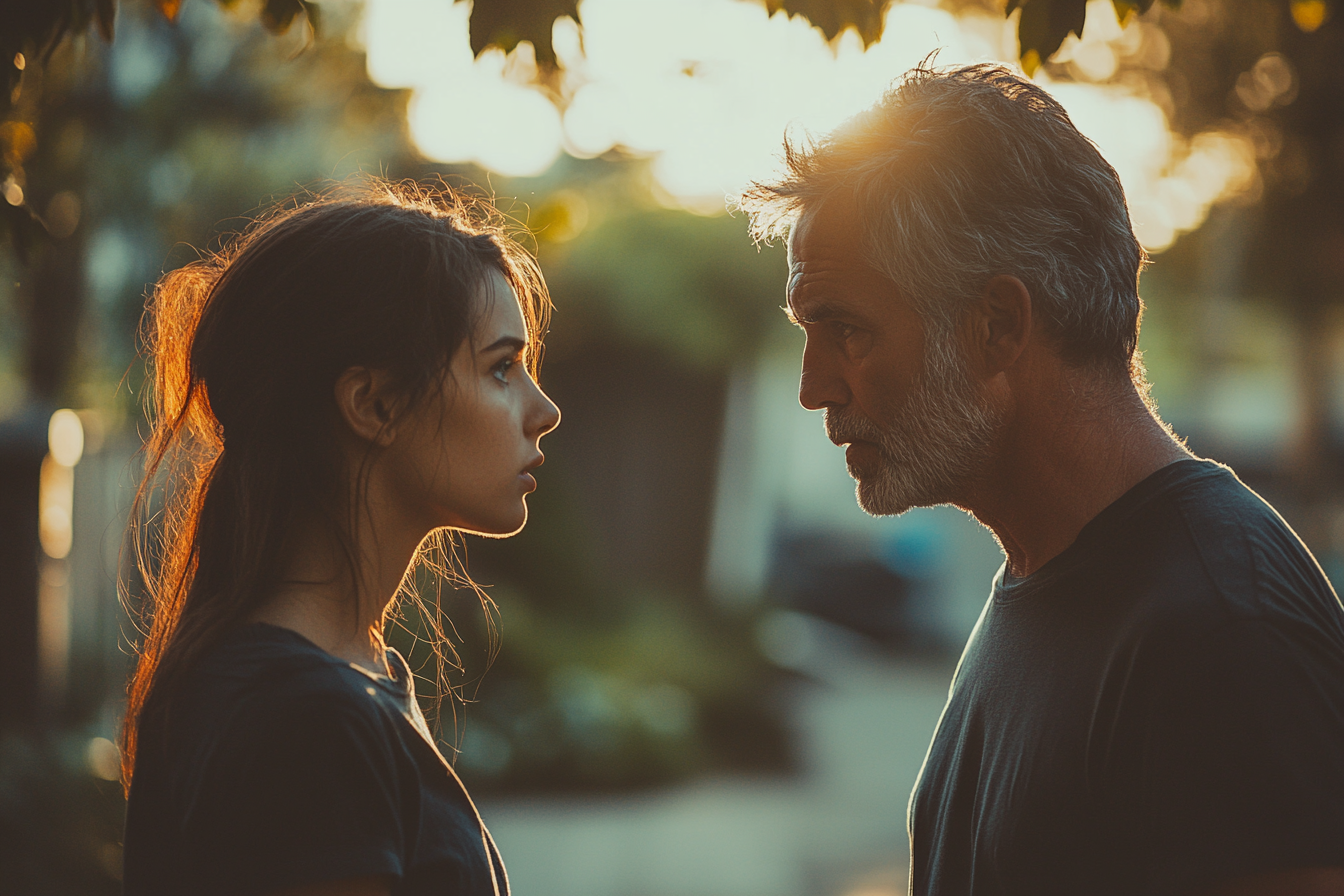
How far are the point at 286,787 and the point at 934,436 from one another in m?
1.24

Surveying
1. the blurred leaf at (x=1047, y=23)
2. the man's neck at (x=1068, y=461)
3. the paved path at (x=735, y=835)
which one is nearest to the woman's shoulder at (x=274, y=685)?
the man's neck at (x=1068, y=461)

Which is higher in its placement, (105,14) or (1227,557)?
(105,14)

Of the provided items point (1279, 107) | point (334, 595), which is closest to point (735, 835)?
point (334, 595)

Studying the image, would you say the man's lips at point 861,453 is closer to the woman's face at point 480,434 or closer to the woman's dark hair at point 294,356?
the woman's face at point 480,434

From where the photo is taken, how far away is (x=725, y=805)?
7.82 meters

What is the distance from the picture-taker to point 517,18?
2.17m

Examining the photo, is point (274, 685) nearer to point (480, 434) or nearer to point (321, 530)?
point (321, 530)

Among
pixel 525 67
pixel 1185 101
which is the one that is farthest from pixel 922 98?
pixel 1185 101

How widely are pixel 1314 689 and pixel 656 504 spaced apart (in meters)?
11.1

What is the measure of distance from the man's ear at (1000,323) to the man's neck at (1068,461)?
106 millimetres

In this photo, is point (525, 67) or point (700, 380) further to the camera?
point (700, 380)

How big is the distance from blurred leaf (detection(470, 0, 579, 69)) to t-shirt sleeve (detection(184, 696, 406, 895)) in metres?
1.33

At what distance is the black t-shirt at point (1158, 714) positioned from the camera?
146 centimetres

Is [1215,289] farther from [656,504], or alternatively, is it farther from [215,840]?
[215,840]
